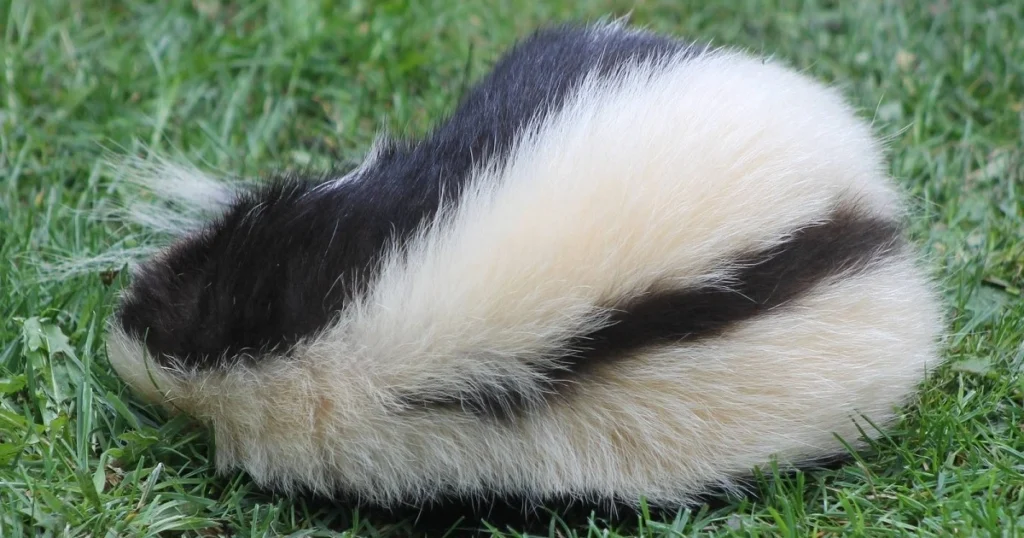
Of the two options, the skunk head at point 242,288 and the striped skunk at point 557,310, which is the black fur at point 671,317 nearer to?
the striped skunk at point 557,310

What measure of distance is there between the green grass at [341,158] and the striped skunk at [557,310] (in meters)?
0.21

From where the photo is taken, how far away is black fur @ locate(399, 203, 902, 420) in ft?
9.82

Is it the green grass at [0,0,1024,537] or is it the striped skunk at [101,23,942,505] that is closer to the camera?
the striped skunk at [101,23,942,505]

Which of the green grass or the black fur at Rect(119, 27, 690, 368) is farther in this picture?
the green grass

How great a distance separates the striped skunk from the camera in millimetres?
2982

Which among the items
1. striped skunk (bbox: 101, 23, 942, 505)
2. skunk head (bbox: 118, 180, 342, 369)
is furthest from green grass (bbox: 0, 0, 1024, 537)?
skunk head (bbox: 118, 180, 342, 369)

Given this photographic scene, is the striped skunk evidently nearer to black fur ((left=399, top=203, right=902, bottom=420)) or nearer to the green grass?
black fur ((left=399, top=203, right=902, bottom=420))

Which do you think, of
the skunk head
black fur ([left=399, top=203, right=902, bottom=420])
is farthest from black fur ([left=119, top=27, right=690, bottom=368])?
black fur ([left=399, top=203, right=902, bottom=420])

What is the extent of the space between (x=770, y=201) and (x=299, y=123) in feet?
9.80

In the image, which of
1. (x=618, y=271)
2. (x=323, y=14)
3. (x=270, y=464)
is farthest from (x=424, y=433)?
(x=323, y=14)

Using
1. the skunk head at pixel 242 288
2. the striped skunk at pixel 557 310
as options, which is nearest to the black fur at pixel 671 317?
the striped skunk at pixel 557 310

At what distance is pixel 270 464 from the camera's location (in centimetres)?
320

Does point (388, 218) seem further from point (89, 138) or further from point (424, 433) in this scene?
point (89, 138)

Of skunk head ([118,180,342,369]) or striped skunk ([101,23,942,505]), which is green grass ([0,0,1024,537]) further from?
skunk head ([118,180,342,369])
